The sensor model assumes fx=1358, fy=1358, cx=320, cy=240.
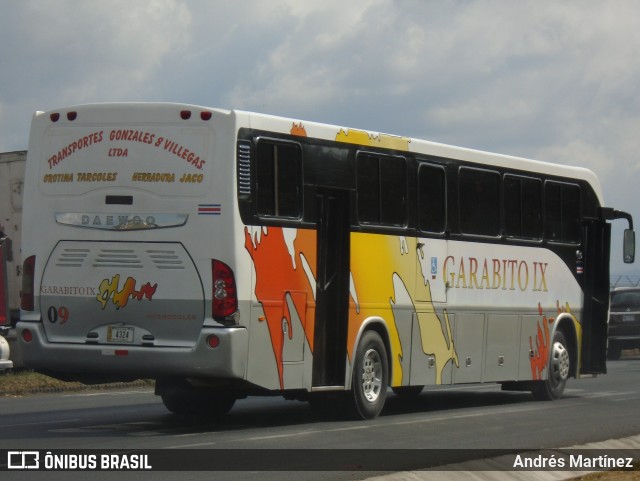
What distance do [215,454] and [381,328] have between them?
15.7 feet

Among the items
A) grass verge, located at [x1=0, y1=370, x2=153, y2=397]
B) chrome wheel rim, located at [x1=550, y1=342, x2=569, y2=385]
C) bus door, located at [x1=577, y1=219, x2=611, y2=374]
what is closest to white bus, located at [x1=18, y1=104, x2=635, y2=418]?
chrome wheel rim, located at [x1=550, y1=342, x2=569, y2=385]

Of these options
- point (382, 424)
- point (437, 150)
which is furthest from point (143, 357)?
point (437, 150)

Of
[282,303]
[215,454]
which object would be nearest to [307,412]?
[282,303]

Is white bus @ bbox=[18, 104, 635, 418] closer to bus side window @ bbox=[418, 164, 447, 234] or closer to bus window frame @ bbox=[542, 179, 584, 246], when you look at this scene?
bus side window @ bbox=[418, 164, 447, 234]

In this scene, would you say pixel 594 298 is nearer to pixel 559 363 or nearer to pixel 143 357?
pixel 559 363

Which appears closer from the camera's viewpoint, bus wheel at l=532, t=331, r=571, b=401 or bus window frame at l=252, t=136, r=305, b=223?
bus window frame at l=252, t=136, r=305, b=223

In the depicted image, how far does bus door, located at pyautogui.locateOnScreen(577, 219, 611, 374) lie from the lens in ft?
70.9

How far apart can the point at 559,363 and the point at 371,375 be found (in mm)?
5306

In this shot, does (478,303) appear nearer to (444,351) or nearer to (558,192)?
(444,351)

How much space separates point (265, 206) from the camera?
14.8 meters

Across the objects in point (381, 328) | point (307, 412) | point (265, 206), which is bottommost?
point (307, 412)

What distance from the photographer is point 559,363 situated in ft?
68.6

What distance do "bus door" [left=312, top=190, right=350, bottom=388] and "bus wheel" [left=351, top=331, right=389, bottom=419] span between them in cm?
32

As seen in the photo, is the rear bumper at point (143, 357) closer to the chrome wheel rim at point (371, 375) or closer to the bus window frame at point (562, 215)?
the chrome wheel rim at point (371, 375)
